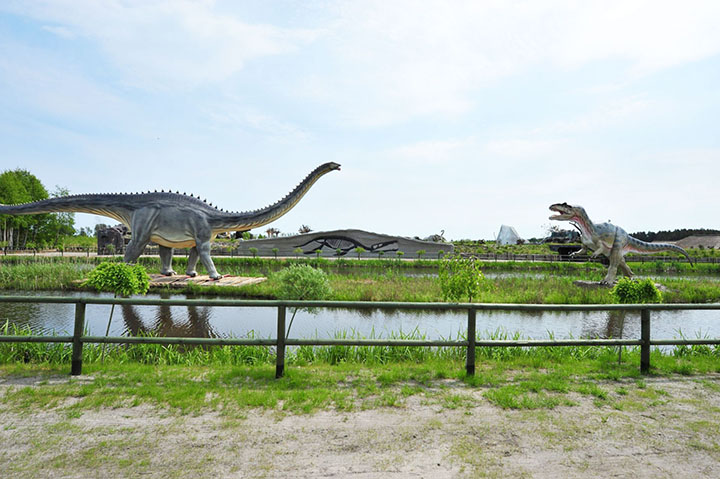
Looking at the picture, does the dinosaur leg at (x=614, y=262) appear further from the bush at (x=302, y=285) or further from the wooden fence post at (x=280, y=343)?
the wooden fence post at (x=280, y=343)

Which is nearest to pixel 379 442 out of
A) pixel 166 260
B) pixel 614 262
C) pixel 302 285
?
pixel 302 285

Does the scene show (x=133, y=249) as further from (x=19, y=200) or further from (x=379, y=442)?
(x=19, y=200)

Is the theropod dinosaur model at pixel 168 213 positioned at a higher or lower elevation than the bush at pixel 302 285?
higher

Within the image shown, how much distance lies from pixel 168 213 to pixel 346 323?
694 centimetres

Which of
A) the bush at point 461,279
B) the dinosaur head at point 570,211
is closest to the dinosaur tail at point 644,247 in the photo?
the dinosaur head at point 570,211

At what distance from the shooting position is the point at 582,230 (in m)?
15.4

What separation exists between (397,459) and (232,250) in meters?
31.7

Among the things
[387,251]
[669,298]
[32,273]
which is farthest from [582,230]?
[387,251]

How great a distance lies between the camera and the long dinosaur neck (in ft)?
41.4

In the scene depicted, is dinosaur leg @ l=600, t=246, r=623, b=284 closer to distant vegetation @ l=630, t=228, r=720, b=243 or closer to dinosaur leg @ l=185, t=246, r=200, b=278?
dinosaur leg @ l=185, t=246, r=200, b=278

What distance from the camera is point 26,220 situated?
140 ft

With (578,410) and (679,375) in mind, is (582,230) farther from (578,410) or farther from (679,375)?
(578,410)

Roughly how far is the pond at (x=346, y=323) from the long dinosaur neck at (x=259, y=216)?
368 centimetres

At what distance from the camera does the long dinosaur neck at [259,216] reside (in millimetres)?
12625
